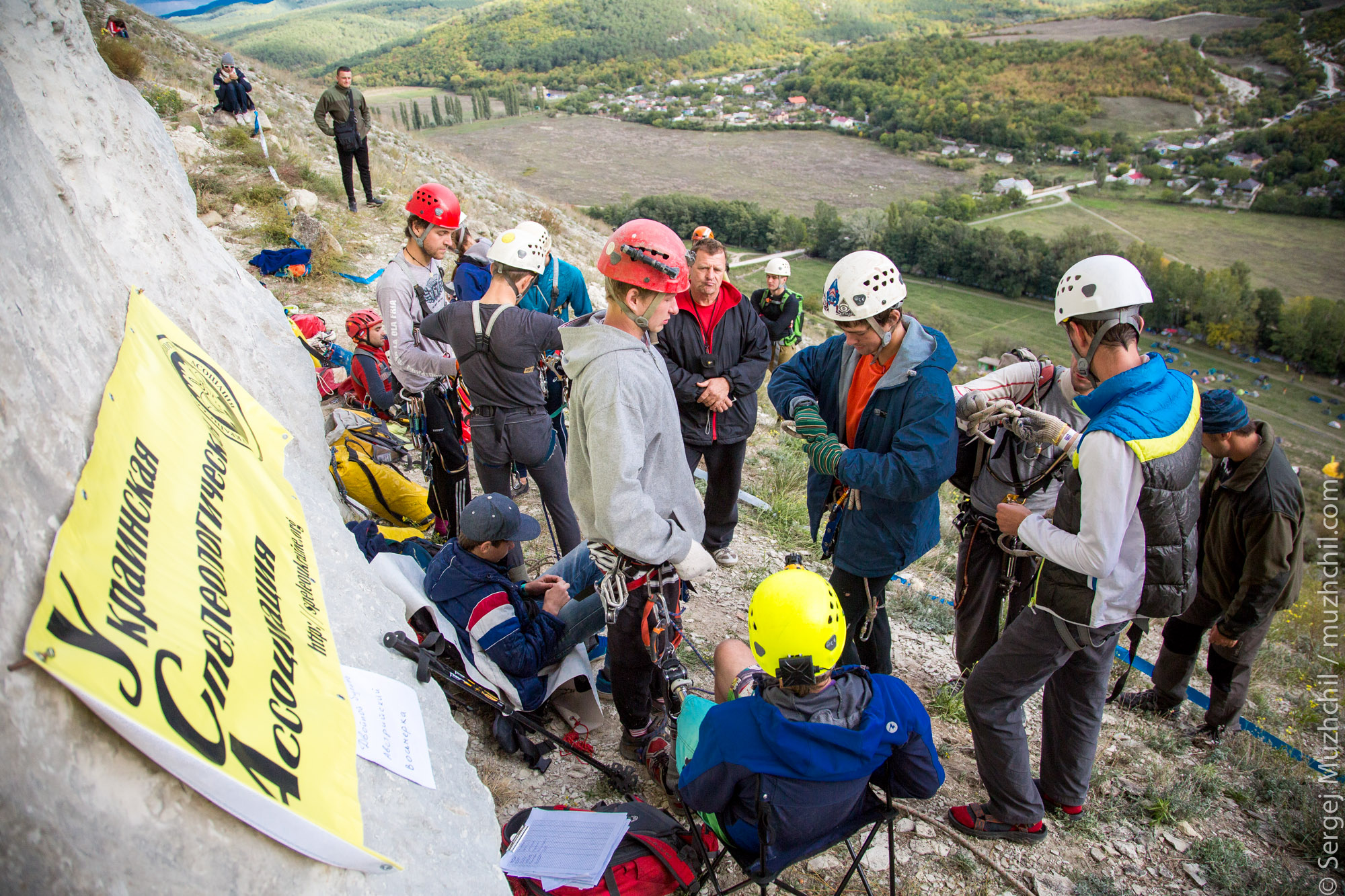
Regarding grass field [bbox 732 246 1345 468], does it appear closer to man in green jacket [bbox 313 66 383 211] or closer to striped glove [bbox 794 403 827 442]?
man in green jacket [bbox 313 66 383 211]

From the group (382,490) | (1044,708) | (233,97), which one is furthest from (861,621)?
(233,97)

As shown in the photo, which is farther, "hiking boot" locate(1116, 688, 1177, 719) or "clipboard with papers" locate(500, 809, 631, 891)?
"hiking boot" locate(1116, 688, 1177, 719)

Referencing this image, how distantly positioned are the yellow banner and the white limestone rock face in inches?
1.9

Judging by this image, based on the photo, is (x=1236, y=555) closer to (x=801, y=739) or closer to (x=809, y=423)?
(x=809, y=423)

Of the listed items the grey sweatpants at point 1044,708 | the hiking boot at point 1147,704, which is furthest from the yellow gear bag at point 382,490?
the hiking boot at point 1147,704

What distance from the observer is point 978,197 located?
6750cm

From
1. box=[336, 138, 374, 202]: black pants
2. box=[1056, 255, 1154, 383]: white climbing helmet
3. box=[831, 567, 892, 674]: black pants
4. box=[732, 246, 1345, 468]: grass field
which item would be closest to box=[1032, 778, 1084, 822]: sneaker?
box=[831, 567, 892, 674]: black pants

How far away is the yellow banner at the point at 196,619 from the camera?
1.23 meters

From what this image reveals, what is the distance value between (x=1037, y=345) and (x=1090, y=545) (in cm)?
4272

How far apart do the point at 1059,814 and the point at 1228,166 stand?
91.6 meters

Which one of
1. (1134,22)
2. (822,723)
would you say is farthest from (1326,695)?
(1134,22)

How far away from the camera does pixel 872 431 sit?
3307 mm

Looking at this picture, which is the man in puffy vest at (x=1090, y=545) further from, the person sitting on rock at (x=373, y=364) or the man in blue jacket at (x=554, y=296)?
the person sitting on rock at (x=373, y=364)

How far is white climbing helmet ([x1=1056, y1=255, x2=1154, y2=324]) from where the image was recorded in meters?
2.50
